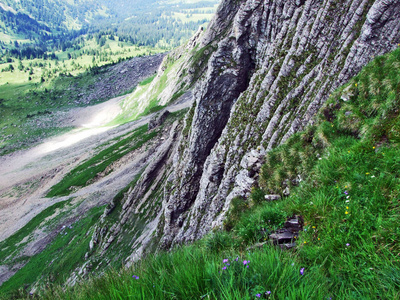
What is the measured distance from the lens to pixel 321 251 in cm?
538

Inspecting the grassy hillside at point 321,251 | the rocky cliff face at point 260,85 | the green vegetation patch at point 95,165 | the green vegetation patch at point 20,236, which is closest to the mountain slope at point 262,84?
the rocky cliff face at point 260,85

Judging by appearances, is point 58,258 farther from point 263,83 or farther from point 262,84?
point 263,83

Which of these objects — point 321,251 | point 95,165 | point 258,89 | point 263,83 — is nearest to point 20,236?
point 95,165

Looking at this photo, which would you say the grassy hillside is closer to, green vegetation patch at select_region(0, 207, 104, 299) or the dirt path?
green vegetation patch at select_region(0, 207, 104, 299)

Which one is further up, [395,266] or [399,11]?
[399,11]

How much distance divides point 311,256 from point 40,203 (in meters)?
106

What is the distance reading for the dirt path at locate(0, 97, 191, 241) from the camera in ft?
265

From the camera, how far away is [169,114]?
9256 cm

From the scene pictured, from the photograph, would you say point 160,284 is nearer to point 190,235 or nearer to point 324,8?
point 190,235

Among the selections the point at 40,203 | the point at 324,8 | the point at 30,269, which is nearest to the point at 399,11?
the point at 324,8

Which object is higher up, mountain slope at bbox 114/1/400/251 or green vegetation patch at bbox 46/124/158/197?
mountain slope at bbox 114/1/400/251

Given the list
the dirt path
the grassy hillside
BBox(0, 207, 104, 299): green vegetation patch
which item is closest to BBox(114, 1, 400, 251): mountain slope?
the grassy hillside

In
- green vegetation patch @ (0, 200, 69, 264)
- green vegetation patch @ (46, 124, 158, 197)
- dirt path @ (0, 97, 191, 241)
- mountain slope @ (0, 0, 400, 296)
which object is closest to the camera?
mountain slope @ (0, 0, 400, 296)

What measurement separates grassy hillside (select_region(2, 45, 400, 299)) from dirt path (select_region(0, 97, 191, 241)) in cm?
7335
